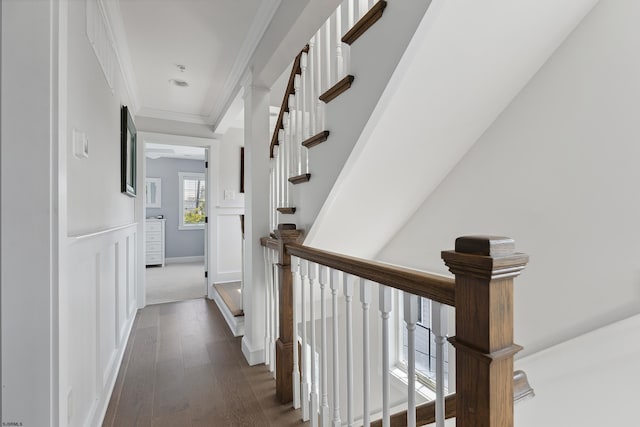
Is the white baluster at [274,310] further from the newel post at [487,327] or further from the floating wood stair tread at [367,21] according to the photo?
the newel post at [487,327]

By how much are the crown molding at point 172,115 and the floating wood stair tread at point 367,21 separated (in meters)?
3.01

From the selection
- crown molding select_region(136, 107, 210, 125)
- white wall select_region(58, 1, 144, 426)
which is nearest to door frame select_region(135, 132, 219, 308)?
crown molding select_region(136, 107, 210, 125)

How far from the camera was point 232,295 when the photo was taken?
3365 mm

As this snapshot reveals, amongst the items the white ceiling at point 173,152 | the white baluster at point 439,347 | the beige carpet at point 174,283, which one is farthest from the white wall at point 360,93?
the white ceiling at point 173,152

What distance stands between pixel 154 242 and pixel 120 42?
4764mm

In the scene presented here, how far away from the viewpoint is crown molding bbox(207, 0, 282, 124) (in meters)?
1.87

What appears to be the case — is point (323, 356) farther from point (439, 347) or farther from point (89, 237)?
point (89, 237)

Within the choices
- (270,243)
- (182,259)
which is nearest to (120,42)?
(270,243)

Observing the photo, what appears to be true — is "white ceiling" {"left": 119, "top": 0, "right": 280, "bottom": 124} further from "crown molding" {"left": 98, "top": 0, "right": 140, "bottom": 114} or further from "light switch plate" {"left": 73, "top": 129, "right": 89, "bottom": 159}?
"light switch plate" {"left": 73, "top": 129, "right": 89, "bottom": 159}

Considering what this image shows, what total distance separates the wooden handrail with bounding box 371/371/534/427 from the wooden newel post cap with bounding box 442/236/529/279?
0.90 ft

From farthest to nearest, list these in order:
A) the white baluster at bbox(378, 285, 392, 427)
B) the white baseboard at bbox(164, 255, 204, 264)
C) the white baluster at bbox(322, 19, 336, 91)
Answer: the white baseboard at bbox(164, 255, 204, 264) < the white baluster at bbox(322, 19, 336, 91) < the white baluster at bbox(378, 285, 392, 427)

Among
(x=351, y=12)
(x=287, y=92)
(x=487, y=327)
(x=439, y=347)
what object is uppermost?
(x=351, y=12)

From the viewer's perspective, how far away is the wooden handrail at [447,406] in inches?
26.9

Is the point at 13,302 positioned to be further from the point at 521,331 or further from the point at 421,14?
the point at 521,331
